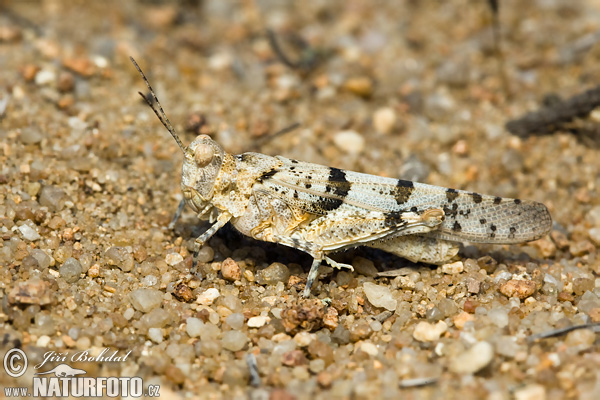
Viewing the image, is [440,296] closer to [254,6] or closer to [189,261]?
[189,261]

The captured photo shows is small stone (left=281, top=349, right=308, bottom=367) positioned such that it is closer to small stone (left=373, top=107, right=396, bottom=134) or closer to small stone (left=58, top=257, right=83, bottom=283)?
small stone (left=58, top=257, right=83, bottom=283)

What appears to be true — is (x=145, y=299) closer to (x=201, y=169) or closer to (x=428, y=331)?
(x=201, y=169)

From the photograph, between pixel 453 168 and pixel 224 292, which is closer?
pixel 224 292

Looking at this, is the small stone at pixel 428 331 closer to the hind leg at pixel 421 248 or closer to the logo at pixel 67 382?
the hind leg at pixel 421 248

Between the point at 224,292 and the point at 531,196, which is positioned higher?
the point at 531,196

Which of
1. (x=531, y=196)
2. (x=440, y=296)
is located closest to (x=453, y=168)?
(x=531, y=196)

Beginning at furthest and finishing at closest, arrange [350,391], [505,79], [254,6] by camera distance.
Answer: [254,6] < [505,79] < [350,391]

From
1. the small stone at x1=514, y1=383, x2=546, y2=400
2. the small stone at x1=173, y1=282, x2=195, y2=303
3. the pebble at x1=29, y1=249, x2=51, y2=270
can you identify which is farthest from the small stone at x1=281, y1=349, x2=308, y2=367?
the pebble at x1=29, y1=249, x2=51, y2=270
